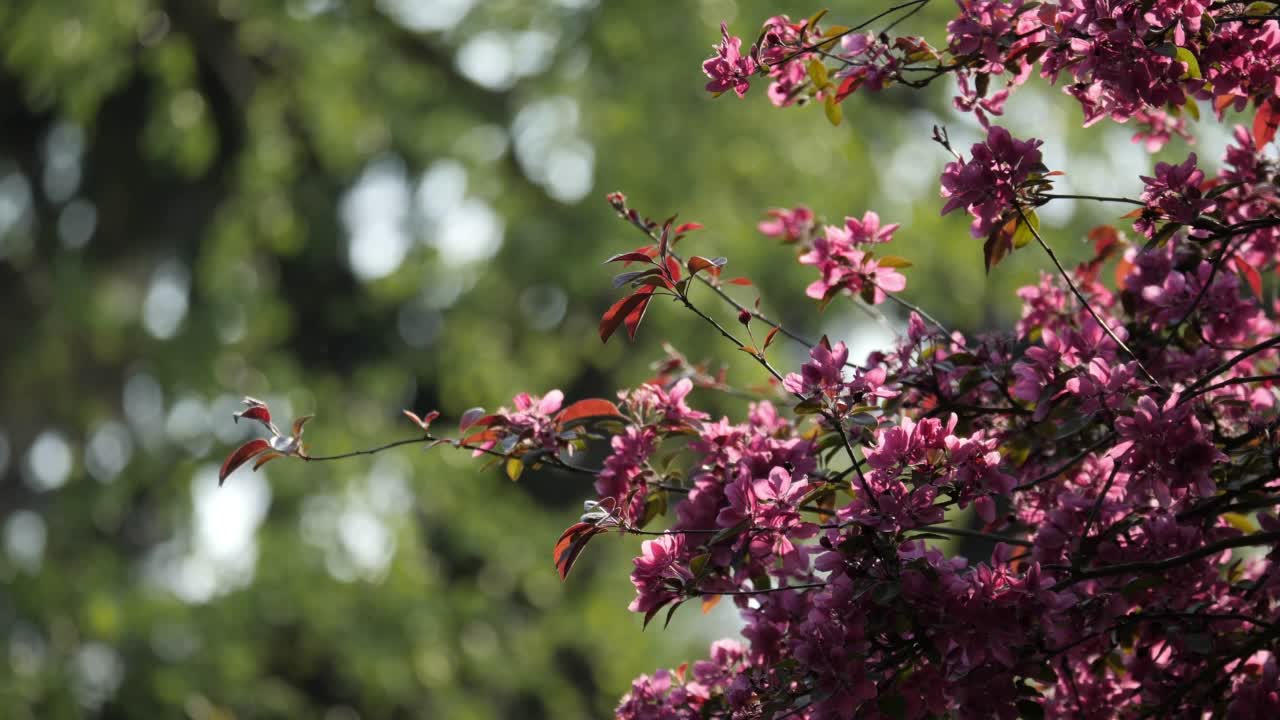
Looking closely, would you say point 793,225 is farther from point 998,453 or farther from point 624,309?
point 998,453

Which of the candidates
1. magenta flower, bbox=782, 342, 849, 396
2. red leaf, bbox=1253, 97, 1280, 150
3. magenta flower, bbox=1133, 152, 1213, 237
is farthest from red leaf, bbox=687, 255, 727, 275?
red leaf, bbox=1253, 97, 1280, 150

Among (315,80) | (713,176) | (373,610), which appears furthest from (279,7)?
(373,610)

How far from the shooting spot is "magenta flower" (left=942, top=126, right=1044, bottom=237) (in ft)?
4.48

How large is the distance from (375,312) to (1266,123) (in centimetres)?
597

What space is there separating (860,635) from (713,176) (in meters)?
4.34

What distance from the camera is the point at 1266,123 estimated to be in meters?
1.56

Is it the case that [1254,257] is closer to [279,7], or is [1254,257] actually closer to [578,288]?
[578,288]

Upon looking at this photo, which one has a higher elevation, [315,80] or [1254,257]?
[315,80]

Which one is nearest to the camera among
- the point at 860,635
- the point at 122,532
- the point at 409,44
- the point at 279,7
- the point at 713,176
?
the point at 860,635

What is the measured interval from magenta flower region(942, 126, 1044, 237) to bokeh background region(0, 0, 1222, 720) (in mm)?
3919

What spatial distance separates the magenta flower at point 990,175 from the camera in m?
1.36

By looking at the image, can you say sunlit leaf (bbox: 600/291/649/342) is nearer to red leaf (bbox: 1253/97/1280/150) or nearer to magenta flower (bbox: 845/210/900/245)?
magenta flower (bbox: 845/210/900/245)

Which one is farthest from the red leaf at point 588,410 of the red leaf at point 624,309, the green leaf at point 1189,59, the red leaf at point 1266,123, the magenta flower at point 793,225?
the red leaf at point 1266,123

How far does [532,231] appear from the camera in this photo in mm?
5629
